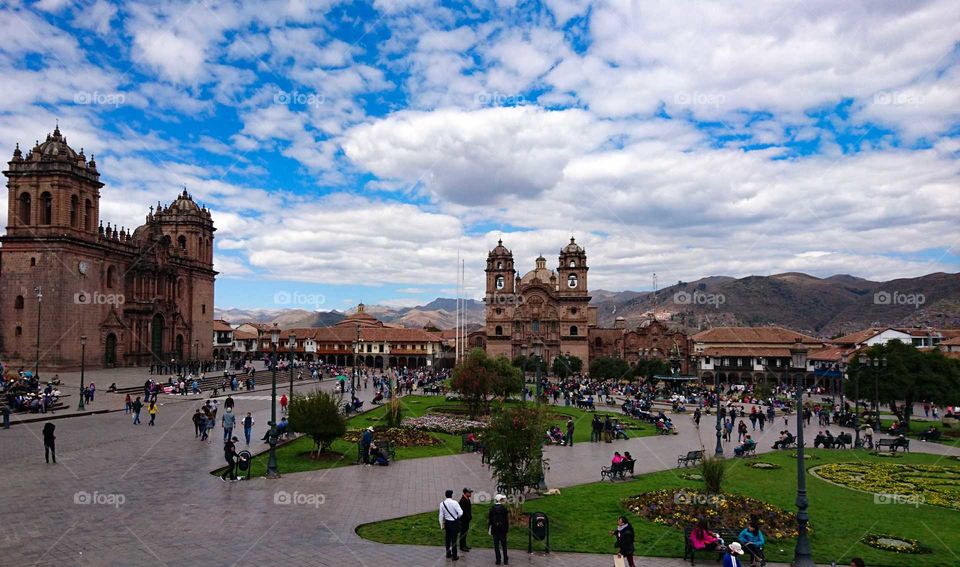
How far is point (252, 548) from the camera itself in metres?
10.5

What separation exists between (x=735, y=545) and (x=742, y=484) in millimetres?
8381

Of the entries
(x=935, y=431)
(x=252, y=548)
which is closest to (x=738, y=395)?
(x=935, y=431)

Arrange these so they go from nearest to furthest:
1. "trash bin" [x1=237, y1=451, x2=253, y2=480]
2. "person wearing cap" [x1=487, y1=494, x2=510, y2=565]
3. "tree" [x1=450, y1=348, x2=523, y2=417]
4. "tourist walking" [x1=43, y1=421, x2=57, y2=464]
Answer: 1. "person wearing cap" [x1=487, y1=494, x2=510, y2=565]
2. "trash bin" [x1=237, y1=451, x2=253, y2=480]
3. "tourist walking" [x1=43, y1=421, x2=57, y2=464]
4. "tree" [x1=450, y1=348, x2=523, y2=417]

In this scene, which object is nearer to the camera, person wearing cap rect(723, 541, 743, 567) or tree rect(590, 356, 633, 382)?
person wearing cap rect(723, 541, 743, 567)

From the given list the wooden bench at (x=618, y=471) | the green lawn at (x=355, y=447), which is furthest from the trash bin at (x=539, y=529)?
the green lawn at (x=355, y=447)

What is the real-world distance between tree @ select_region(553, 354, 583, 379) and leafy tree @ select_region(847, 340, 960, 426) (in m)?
37.0

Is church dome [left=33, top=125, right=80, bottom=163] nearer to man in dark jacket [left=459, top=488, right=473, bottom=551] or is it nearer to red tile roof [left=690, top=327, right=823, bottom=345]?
man in dark jacket [left=459, top=488, right=473, bottom=551]

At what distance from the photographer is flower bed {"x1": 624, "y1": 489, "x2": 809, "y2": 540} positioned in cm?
1252

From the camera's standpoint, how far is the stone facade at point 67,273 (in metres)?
40.5

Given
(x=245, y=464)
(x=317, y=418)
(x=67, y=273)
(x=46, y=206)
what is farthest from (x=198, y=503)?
(x=46, y=206)

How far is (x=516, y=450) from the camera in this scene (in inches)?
511

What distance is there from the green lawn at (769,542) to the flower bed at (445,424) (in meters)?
10.2

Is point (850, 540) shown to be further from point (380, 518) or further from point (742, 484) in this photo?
point (380, 518)

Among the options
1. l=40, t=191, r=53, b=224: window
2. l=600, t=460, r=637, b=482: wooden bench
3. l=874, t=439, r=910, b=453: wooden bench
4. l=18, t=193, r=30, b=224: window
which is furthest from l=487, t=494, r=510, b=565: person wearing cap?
l=18, t=193, r=30, b=224: window
